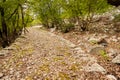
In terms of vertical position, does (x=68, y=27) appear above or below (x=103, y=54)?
below

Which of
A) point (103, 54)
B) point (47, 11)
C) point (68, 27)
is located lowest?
point (68, 27)

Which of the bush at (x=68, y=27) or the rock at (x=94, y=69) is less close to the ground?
the rock at (x=94, y=69)

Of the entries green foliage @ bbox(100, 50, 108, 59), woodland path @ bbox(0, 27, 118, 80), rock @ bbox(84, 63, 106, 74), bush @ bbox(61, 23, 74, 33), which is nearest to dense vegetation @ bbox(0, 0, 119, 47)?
bush @ bbox(61, 23, 74, 33)

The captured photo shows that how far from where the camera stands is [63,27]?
75.5 ft

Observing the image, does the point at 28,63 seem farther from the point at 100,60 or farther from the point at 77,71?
the point at 100,60

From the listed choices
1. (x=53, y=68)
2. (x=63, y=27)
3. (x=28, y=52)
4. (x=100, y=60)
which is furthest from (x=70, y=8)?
(x=53, y=68)

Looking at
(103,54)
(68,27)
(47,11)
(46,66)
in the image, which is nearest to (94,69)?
(46,66)

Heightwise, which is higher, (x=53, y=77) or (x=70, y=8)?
(x=70, y=8)

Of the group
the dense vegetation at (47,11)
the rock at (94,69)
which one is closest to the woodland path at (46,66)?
the rock at (94,69)

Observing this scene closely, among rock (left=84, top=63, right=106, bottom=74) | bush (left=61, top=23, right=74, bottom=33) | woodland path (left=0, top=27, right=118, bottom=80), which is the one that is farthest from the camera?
bush (left=61, top=23, right=74, bottom=33)

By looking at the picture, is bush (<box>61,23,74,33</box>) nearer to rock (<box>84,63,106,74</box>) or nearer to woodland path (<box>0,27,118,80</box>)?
woodland path (<box>0,27,118,80</box>)

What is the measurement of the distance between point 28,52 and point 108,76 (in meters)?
5.03

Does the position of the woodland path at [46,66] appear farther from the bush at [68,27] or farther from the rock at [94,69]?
the bush at [68,27]

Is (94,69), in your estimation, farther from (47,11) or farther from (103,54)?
(47,11)
